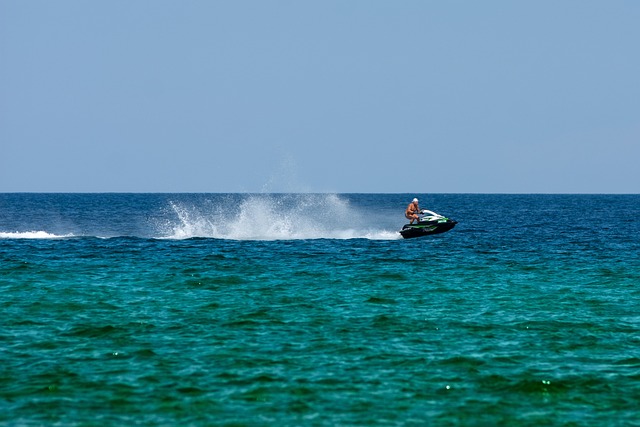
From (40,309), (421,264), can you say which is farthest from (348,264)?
(40,309)

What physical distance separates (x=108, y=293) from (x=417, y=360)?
12810mm

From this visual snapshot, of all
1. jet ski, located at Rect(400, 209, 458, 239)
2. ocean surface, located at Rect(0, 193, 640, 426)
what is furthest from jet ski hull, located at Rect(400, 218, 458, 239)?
ocean surface, located at Rect(0, 193, 640, 426)

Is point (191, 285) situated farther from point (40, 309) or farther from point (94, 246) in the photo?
point (94, 246)

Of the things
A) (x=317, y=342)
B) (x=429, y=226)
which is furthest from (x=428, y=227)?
(x=317, y=342)

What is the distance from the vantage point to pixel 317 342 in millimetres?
17734

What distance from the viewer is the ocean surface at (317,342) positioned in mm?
13023

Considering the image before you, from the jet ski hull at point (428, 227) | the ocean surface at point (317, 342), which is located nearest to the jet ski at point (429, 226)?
the jet ski hull at point (428, 227)

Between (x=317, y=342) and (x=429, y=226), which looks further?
(x=429, y=226)

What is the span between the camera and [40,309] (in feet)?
71.6

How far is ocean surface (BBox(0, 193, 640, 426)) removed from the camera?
1302cm

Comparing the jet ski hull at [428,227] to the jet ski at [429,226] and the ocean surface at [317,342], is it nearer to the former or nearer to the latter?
the jet ski at [429,226]

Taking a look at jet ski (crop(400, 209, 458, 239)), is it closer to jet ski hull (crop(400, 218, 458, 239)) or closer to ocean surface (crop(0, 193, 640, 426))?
jet ski hull (crop(400, 218, 458, 239))

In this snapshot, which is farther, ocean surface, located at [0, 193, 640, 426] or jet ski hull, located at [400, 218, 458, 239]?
jet ski hull, located at [400, 218, 458, 239]

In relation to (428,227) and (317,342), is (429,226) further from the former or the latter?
(317,342)
